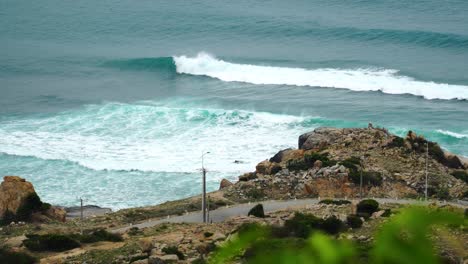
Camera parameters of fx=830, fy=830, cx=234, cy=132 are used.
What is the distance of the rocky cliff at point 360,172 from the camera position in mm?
52625

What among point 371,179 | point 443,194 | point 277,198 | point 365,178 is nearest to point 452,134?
point 371,179

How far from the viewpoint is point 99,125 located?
7631cm

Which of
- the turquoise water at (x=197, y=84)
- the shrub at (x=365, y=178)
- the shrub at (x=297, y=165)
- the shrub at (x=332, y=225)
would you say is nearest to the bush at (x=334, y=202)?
the shrub at (x=365, y=178)

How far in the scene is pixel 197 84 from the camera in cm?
9700

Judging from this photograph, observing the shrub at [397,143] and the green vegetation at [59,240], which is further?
the shrub at [397,143]

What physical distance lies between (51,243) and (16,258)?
3.28 metres

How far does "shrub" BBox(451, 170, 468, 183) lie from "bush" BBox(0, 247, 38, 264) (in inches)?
1208

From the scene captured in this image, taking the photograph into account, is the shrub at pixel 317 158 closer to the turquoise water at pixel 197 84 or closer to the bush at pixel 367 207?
the turquoise water at pixel 197 84

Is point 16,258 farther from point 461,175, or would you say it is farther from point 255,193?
point 461,175

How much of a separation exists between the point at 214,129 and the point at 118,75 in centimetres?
2667

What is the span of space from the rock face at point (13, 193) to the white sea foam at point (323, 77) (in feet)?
161

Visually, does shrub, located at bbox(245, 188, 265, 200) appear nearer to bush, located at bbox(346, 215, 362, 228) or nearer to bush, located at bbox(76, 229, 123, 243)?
bush, located at bbox(76, 229, 123, 243)

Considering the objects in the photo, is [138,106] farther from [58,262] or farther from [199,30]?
[58,262]

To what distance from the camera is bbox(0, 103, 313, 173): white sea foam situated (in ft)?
216
